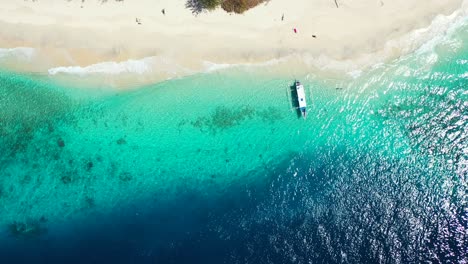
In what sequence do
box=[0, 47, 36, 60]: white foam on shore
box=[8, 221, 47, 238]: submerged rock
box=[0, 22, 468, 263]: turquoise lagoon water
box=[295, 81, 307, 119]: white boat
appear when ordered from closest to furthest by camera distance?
box=[295, 81, 307, 119]: white boat → box=[0, 22, 468, 263]: turquoise lagoon water → box=[0, 47, 36, 60]: white foam on shore → box=[8, 221, 47, 238]: submerged rock

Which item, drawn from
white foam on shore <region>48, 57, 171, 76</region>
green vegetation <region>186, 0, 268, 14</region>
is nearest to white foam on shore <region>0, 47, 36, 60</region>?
white foam on shore <region>48, 57, 171, 76</region>

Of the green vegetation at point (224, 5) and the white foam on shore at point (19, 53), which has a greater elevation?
the green vegetation at point (224, 5)

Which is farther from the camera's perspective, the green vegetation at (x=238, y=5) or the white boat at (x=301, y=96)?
the white boat at (x=301, y=96)

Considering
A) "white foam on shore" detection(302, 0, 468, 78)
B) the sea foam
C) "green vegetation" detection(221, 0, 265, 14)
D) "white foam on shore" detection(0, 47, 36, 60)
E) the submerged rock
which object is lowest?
the submerged rock

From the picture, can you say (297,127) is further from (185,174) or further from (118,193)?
(118,193)

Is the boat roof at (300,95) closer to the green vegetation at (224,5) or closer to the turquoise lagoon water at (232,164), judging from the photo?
the turquoise lagoon water at (232,164)

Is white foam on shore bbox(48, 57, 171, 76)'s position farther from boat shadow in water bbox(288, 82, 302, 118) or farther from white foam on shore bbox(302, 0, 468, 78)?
white foam on shore bbox(302, 0, 468, 78)

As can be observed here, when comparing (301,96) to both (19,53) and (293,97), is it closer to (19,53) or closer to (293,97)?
(293,97)

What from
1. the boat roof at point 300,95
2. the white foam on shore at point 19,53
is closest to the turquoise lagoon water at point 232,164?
the boat roof at point 300,95
